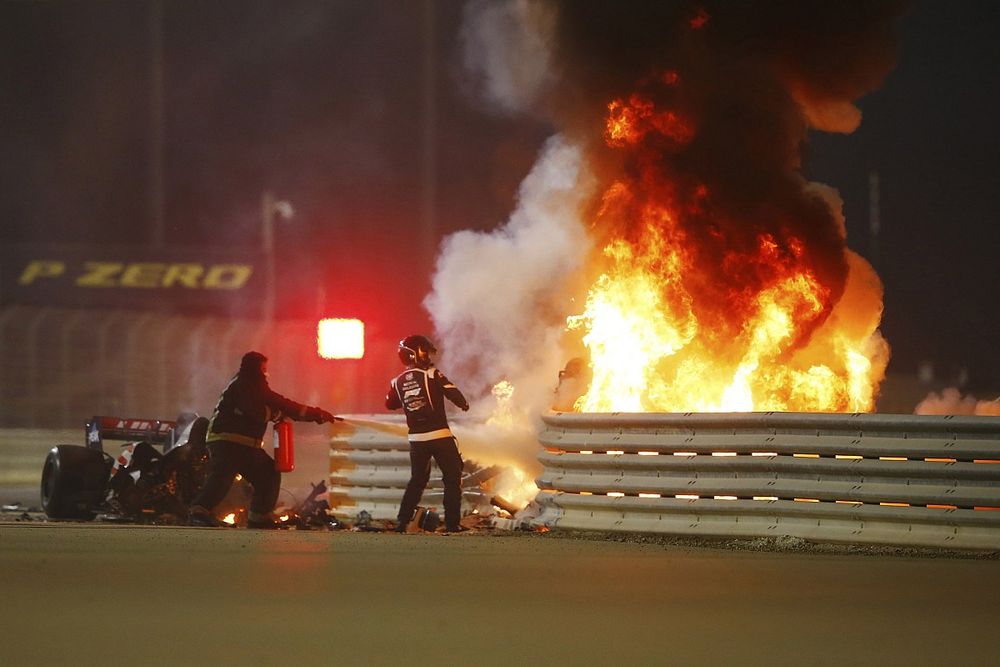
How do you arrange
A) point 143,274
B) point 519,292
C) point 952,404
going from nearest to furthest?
point 519,292
point 952,404
point 143,274

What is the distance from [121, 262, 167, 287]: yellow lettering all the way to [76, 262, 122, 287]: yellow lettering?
0.81 feet

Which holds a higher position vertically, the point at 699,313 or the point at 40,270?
the point at 40,270

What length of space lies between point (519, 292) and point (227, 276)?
781 inches

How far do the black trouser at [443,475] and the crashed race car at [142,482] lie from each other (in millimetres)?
1704

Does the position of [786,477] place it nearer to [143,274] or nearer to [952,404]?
[952,404]

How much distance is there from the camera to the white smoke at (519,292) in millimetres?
17844

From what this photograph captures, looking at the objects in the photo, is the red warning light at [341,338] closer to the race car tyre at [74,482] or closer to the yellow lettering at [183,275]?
the race car tyre at [74,482]

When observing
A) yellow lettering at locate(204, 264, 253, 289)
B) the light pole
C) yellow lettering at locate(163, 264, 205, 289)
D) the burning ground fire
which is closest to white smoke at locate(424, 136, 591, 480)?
the burning ground fire

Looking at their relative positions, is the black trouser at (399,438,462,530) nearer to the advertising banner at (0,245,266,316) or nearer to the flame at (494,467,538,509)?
the flame at (494,467,538,509)

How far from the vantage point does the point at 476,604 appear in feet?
26.6

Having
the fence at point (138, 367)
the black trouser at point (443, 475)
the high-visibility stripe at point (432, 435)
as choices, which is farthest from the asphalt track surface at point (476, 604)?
the fence at point (138, 367)

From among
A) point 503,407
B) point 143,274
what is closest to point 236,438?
point 503,407

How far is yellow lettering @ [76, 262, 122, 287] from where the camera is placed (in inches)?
1476

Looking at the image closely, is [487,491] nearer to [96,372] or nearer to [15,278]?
[96,372]
